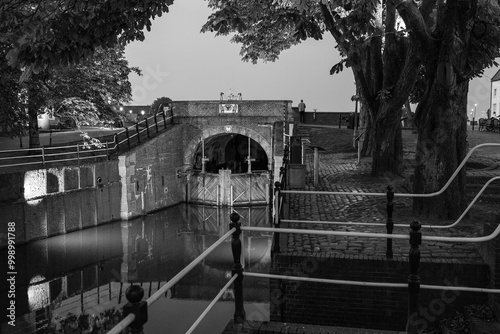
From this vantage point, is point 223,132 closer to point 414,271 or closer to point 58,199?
point 58,199

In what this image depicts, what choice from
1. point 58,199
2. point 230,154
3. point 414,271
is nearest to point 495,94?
point 230,154

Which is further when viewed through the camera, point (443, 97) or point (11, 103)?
point (11, 103)

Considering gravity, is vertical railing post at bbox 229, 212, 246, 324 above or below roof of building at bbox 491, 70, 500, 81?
below

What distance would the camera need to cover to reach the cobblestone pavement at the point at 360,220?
7.53 metres

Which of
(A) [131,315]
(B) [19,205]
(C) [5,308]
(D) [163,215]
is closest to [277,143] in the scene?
(D) [163,215]

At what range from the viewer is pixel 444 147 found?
30.6ft

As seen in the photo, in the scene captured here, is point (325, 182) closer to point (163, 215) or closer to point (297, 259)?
point (297, 259)

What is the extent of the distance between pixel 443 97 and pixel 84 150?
1952 centimetres

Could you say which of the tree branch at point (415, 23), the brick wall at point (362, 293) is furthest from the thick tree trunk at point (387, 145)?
the brick wall at point (362, 293)

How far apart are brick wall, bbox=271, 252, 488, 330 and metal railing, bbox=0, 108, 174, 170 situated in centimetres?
1580

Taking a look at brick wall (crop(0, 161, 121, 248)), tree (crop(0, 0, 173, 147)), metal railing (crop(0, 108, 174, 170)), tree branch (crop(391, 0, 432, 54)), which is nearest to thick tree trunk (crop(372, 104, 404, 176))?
tree branch (crop(391, 0, 432, 54))

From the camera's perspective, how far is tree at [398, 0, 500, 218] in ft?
29.3

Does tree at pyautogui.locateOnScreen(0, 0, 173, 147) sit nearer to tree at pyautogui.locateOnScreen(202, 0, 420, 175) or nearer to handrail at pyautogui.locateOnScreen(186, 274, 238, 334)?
handrail at pyautogui.locateOnScreen(186, 274, 238, 334)

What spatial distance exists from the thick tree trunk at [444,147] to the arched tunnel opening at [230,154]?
971 inches
